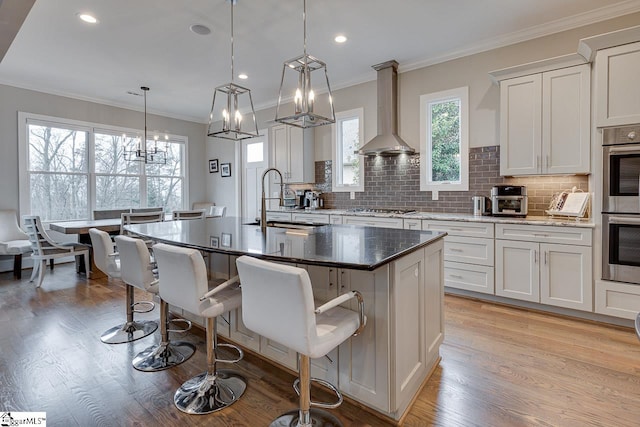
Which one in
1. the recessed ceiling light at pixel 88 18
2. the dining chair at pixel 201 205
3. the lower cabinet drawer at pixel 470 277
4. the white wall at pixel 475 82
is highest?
the recessed ceiling light at pixel 88 18

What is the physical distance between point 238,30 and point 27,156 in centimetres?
423

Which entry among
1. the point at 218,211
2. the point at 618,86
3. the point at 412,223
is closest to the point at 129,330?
the point at 412,223

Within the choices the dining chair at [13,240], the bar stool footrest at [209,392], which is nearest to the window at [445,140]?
the bar stool footrest at [209,392]

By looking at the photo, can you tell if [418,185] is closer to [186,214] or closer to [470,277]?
[470,277]

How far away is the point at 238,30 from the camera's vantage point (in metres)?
3.53

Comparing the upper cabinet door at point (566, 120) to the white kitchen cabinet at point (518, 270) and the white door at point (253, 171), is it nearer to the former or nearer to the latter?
the white kitchen cabinet at point (518, 270)

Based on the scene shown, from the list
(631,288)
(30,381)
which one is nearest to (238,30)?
(30,381)

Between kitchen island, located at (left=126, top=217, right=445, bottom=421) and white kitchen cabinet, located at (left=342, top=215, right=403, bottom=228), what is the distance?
162cm

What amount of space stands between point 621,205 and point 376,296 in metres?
2.49

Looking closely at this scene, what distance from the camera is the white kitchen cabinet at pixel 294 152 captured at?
5.38 m

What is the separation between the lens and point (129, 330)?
2.79 metres

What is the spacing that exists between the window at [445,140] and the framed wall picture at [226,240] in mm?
2921

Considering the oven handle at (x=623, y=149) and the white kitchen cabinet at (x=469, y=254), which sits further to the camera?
the white kitchen cabinet at (x=469, y=254)

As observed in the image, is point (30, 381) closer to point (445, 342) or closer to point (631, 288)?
point (445, 342)
